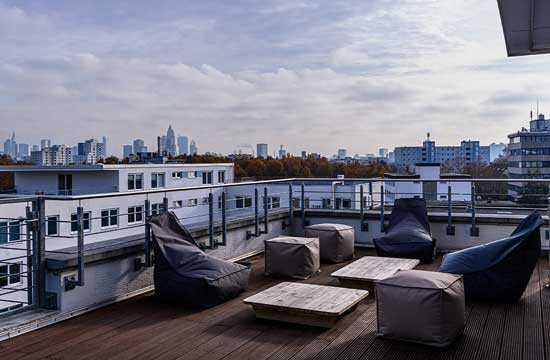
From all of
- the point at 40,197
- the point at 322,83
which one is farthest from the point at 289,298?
the point at 322,83

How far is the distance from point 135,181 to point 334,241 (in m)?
24.7

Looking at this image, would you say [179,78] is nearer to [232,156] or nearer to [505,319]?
[505,319]

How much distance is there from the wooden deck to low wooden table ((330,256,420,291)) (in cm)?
46

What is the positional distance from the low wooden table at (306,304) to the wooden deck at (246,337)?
2.9 inches

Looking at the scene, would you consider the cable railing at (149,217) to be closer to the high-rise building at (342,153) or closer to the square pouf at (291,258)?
the square pouf at (291,258)

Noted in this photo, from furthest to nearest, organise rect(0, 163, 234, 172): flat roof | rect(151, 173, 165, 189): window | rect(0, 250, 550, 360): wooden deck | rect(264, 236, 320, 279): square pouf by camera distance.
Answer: rect(151, 173, 165, 189): window < rect(0, 163, 234, 172): flat roof < rect(264, 236, 320, 279): square pouf < rect(0, 250, 550, 360): wooden deck

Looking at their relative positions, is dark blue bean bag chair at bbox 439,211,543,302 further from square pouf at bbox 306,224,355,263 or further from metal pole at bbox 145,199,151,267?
metal pole at bbox 145,199,151,267

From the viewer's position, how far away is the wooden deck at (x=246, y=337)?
3.69m

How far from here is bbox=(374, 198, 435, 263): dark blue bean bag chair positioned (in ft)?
23.0

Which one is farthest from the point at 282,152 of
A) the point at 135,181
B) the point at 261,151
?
the point at 135,181

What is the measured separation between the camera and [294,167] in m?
44.1

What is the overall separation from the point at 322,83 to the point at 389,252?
1254 centimetres

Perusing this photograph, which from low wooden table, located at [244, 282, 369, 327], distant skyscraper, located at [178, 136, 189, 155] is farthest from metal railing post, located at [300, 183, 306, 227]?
distant skyscraper, located at [178, 136, 189, 155]

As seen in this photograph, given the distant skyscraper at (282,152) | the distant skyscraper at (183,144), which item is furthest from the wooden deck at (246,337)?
the distant skyscraper at (183,144)
